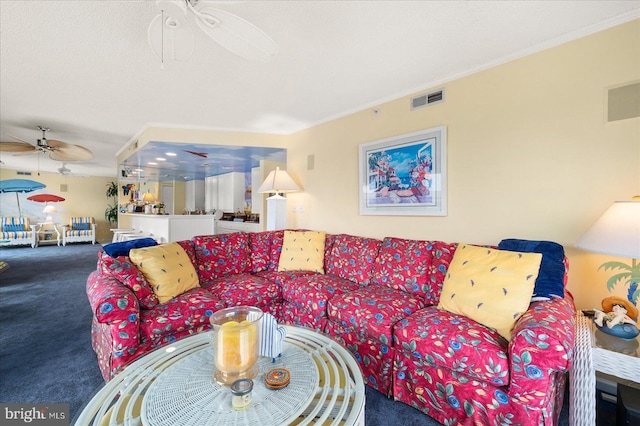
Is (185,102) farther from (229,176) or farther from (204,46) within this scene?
(229,176)

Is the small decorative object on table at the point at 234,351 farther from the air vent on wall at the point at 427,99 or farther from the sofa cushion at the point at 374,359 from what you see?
the air vent on wall at the point at 427,99

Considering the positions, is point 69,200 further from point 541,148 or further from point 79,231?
point 541,148

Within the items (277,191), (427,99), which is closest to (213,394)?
(427,99)

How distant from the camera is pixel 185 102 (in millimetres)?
3090

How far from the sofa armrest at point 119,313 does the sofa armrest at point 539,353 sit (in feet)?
6.74

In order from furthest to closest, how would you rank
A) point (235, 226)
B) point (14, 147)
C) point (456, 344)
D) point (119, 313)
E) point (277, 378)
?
point (235, 226) < point (14, 147) < point (119, 313) < point (456, 344) < point (277, 378)

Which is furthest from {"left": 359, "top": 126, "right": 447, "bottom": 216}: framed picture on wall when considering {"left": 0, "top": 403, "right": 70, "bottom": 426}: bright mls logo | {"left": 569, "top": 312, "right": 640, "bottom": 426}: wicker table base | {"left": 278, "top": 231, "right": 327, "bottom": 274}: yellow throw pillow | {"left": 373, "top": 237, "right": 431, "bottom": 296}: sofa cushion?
{"left": 0, "top": 403, "right": 70, "bottom": 426}: bright mls logo

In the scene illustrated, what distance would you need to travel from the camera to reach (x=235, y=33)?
4.38 ft

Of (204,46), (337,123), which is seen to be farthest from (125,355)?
(337,123)

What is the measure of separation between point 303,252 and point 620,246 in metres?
2.29

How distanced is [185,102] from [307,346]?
9.69ft

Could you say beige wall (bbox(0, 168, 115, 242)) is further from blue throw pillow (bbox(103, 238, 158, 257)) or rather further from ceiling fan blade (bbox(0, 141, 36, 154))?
blue throw pillow (bbox(103, 238, 158, 257))

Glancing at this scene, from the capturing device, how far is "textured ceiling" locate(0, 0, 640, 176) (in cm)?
163

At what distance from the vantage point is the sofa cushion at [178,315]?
A: 69.9 inches
